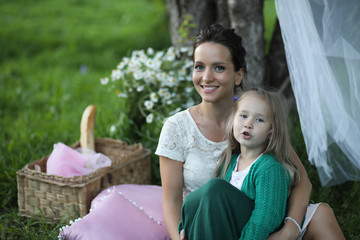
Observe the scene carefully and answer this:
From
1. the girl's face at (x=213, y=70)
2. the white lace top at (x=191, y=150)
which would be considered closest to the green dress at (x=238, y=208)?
the white lace top at (x=191, y=150)

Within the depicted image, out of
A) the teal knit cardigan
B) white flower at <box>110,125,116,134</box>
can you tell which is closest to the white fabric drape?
the teal knit cardigan

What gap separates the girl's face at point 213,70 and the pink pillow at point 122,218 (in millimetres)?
856

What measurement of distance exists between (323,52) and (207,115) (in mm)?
758

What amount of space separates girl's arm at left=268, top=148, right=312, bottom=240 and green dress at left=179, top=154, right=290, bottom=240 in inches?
2.2

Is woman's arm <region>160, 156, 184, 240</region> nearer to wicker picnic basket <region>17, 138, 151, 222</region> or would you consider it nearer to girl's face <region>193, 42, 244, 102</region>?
girl's face <region>193, 42, 244, 102</region>

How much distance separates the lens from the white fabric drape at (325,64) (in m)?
2.47

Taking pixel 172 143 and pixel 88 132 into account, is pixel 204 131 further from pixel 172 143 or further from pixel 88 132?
pixel 88 132

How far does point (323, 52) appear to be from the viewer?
2.47 metres

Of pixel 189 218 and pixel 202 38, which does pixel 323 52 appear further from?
pixel 189 218

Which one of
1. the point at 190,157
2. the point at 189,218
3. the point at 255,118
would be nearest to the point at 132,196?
the point at 190,157

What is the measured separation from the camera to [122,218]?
2738mm

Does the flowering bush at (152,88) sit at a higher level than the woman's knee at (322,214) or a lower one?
higher

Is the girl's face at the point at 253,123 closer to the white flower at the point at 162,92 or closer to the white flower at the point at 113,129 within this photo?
the white flower at the point at 162,92

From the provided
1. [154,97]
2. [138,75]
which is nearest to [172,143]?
[154,97]
